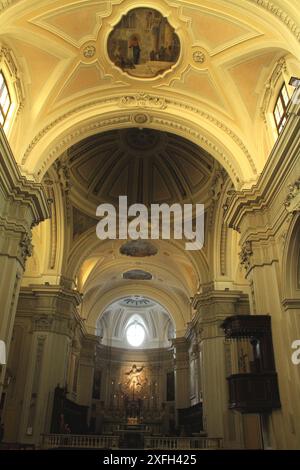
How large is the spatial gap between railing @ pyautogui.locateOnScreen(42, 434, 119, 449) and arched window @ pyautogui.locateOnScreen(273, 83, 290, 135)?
38.4 feet

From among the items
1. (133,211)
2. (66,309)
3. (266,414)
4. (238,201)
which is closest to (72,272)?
(66,309)

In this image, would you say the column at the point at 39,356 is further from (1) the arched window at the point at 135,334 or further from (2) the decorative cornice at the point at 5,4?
(1) the arched window at the point at 135,334

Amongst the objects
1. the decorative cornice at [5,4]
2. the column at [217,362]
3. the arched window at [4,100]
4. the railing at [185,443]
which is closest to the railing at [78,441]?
the railing at [185,443]

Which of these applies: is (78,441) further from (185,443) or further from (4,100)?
(4,100)

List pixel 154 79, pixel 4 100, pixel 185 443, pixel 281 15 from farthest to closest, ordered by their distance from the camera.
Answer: pixel 185 443
pixel 154 79
pixel 4 100
pixel 281 15

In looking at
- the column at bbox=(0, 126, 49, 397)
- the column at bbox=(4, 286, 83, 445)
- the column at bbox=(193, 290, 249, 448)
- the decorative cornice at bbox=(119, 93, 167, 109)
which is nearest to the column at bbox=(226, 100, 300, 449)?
the decorative cornice at bbox=(119, 93, 167, 109)

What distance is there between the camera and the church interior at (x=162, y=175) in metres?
9.72

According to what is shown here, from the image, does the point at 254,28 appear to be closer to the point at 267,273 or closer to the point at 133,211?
the point at 267,273

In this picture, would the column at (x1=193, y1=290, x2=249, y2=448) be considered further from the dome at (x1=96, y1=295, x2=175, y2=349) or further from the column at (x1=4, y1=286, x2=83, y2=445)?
the dome at (x1=96, y1=295, x2=175, y2=349)

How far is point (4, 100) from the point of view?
11.0 metres

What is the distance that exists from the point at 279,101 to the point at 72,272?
12.5 m

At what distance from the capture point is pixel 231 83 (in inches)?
467

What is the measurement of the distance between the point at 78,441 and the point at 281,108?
43.0 feet

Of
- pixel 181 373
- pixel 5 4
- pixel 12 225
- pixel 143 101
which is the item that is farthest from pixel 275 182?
pixel 181 373
